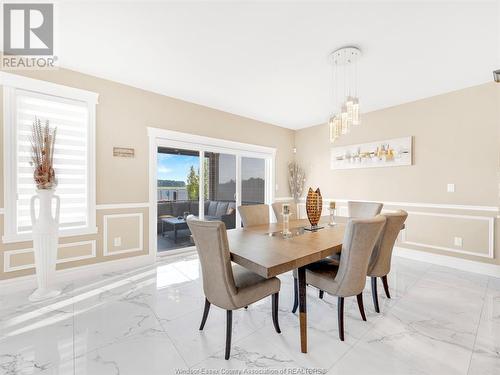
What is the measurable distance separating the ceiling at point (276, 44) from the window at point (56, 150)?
480 millimetres

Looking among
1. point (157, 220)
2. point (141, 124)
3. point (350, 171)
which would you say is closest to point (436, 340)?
point (350, 171)

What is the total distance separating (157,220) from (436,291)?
384 cm

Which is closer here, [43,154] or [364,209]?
[43,154]

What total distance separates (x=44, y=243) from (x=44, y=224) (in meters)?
0.20

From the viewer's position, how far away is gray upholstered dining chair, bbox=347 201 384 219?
3080 mm

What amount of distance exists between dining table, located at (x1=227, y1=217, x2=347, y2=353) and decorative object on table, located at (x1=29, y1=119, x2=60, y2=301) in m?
1.98

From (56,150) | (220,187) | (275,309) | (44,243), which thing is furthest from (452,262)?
(56,150)

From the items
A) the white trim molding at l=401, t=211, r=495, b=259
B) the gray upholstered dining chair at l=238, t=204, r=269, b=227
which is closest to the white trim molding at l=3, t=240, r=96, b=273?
the gray upholstered dining chair at l=238, t=204, r=269, b=227

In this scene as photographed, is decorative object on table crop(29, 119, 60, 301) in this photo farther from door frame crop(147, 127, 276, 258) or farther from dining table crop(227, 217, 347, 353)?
dining table crop(227, 217, 347, 353)

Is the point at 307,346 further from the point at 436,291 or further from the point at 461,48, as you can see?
the point at 461,48

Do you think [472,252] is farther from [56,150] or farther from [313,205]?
[56,150]

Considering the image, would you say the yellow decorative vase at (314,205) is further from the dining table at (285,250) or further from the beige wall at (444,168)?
the beige wall at (444,168)

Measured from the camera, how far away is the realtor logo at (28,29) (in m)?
1.98

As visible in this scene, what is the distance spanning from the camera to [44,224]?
97.3 inches
